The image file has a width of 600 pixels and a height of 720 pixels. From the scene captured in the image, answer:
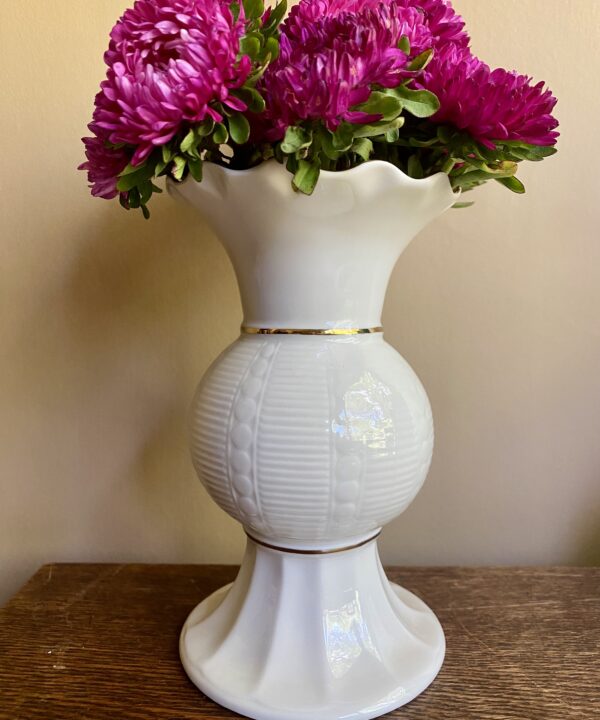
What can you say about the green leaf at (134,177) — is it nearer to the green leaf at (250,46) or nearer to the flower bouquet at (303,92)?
the flower bouquet at (303,92)

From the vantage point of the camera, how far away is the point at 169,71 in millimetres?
380

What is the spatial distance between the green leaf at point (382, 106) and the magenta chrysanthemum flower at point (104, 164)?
19cm

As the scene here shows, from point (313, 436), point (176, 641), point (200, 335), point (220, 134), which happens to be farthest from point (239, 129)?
point (176, 641)

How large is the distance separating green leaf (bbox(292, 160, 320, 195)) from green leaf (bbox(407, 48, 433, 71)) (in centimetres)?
10

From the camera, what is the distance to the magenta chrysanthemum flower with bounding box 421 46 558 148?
1.33 ft

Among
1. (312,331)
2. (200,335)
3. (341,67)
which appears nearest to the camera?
(341,67)

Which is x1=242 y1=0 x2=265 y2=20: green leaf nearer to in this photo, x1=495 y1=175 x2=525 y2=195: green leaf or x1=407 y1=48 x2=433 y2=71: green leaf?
x1=407 y1=48 x2=433 y2=71: green leaf

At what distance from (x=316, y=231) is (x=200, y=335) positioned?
0.34 meters

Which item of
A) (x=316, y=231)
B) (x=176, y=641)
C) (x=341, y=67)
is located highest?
(x=341, y=67)

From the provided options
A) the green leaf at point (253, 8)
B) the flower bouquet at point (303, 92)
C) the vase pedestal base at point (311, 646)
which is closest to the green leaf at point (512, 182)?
the flower bouquet at point (303, 92)

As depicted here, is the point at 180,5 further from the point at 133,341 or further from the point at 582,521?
the point at 582,521

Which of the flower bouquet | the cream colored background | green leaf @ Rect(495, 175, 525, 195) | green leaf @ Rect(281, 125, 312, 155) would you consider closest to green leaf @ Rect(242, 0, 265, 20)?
the flower bouquet

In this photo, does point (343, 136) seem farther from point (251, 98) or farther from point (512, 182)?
point (512, 182)

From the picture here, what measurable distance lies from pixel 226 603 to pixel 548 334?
517 mm
